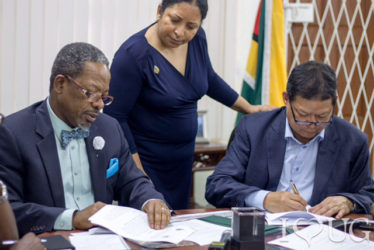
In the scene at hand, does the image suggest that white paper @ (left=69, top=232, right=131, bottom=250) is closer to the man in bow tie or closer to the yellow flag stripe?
the man in bow tie

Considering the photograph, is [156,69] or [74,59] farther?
[156,69]

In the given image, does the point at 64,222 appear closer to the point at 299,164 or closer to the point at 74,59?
the point at 74,59

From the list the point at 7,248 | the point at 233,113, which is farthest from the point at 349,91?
the point at 7,248

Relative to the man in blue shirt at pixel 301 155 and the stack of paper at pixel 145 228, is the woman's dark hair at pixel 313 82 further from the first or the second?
the stack of paper at pixel 145 228

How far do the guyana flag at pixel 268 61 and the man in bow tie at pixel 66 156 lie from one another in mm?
1996

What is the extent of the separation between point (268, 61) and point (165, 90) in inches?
63.0

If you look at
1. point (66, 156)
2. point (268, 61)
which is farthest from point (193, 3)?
point (268, 61)

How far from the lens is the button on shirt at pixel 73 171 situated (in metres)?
2.18

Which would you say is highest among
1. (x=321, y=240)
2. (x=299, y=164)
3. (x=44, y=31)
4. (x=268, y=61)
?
(x=44, y=31)

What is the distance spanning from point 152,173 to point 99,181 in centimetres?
70

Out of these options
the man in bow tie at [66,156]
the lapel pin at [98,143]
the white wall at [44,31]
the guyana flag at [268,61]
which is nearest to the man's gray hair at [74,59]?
the man in bow tie at [66,156]

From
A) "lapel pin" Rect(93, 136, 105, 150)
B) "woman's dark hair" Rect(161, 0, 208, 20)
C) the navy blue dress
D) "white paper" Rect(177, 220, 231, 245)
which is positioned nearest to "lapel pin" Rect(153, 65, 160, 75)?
the navy blue dress

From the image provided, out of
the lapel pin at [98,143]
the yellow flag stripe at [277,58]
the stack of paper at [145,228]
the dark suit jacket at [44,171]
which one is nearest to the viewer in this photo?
the stack of paper at [145,228]

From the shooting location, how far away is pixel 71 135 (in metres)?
2.19
